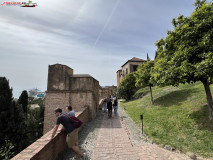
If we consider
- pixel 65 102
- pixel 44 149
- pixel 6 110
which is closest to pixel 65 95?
pixel 65 102

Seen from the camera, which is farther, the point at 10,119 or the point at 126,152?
the point at 10,119

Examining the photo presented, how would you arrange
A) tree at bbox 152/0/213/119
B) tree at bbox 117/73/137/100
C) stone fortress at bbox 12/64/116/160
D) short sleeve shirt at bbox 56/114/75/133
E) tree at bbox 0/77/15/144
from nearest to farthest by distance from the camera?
short sleeve shirt at bbox 56/114/75/133
tree at bbox 152/0/213/119
stone fortress at bbox 12/64/116/160
tree at bbox 0/77/15/144
tree at bbox 117/73/137/100

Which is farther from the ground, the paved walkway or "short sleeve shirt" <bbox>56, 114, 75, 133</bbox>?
"short sleeve shirt" <bbox>56, 114, 75, 133</bbox>

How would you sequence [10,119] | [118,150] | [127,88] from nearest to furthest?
[118,150] → [10,119] → [127,88]

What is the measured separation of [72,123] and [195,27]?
8.01 metres

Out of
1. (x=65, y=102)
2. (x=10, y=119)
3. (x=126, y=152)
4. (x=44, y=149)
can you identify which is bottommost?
(x=10, y=119)

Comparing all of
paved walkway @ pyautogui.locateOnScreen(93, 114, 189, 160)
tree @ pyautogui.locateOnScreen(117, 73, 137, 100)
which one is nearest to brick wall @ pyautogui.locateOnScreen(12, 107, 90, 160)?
paved walkway @ pyautogui.locateOnScreen(93, 114, 189, 160)

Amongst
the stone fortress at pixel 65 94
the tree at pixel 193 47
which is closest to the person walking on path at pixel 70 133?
the stone fortress at pixel 65 94

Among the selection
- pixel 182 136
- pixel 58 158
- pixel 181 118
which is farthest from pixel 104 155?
pixel 181 118

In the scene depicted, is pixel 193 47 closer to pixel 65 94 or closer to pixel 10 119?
pixel 65 94

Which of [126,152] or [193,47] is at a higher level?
[193,47]

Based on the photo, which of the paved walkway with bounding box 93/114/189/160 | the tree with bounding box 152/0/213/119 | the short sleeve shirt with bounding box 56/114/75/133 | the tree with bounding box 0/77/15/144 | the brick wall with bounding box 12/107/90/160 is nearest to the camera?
the brick wall with bounding box 12/107/90/160

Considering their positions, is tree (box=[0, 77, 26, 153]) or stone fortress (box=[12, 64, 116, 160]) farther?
tree (box=[0, 77, 26, 153])

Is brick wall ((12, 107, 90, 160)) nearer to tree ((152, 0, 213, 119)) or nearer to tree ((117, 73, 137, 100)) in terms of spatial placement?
tree ((152, 0, 213, 119))
